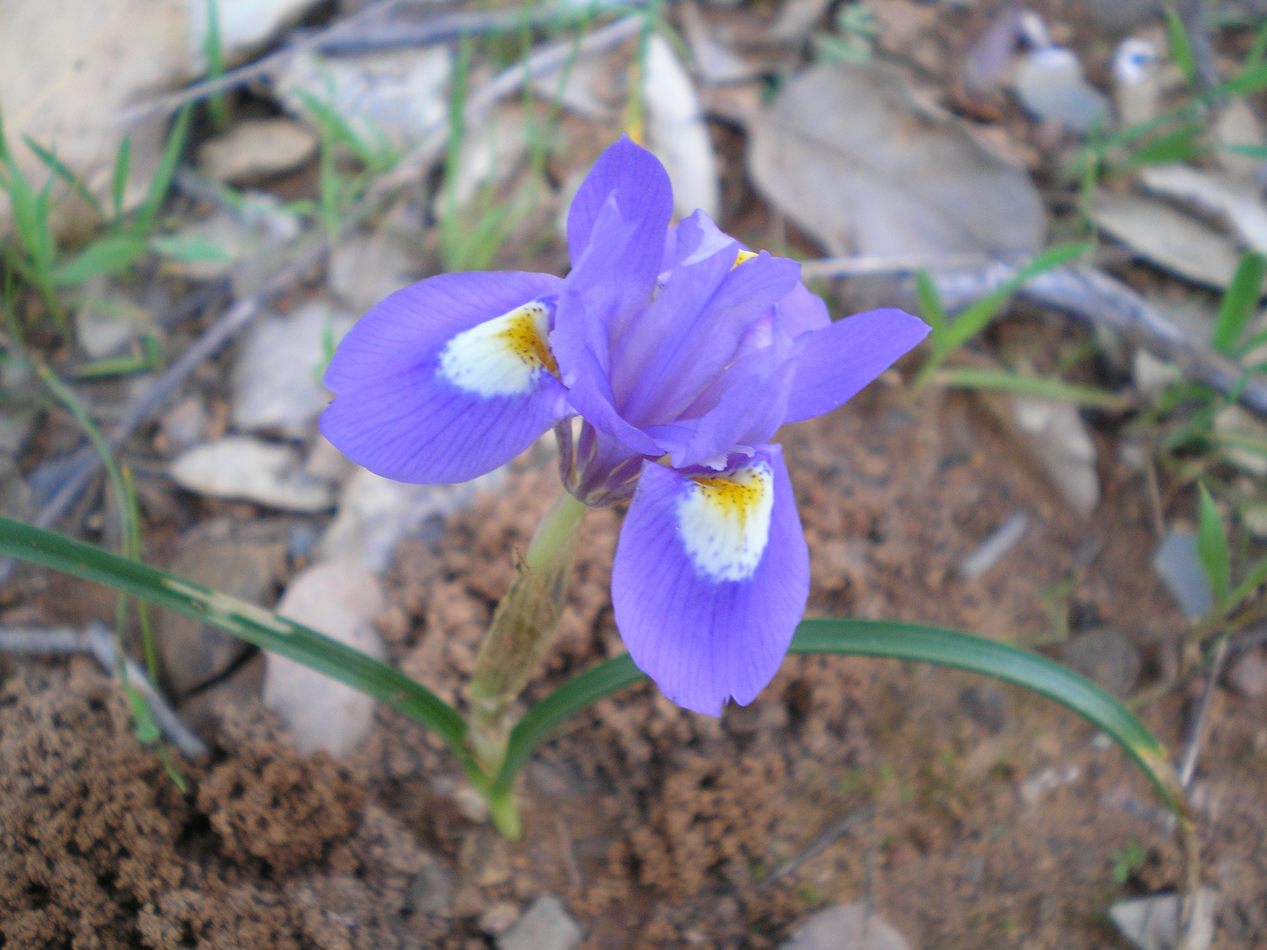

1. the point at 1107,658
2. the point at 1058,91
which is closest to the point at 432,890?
the point at 1107,658

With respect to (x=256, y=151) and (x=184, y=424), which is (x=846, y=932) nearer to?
(x=184, y=424)

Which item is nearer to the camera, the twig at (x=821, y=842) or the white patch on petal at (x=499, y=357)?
the white patch on petal at (x=499, y=357)

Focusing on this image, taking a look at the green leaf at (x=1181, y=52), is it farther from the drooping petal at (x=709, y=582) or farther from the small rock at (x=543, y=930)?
the small rock at (x=543, y=930)

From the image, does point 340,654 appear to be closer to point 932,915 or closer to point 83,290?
point 932,915

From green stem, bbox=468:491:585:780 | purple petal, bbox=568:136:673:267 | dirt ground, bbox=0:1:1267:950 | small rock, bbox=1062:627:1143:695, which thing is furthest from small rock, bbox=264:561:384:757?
small rock, bbox=1062:627:1143:695

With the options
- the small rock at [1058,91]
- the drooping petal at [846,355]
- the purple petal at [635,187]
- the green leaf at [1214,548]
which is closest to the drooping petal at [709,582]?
the drooping petal at [846,355]

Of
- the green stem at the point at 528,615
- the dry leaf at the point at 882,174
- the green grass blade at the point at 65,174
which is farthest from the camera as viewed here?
the dry leaf at the point at 882,174

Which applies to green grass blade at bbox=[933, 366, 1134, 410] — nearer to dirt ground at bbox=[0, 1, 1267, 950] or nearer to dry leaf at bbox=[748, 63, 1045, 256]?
dirt ground at bbox=[0, 1, 1267, 950]
